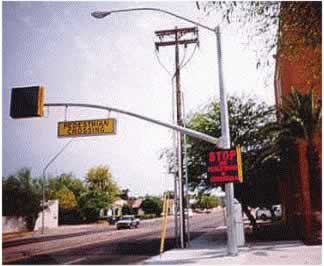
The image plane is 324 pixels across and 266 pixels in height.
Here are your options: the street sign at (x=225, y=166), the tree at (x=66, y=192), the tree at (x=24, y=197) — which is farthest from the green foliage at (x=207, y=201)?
the street sign at (x=225, y=166)

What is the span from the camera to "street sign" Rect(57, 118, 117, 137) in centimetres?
1007

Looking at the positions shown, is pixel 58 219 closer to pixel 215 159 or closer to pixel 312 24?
pixel 215 159

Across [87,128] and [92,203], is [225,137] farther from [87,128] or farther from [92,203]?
[92,203]

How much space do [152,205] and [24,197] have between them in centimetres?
619

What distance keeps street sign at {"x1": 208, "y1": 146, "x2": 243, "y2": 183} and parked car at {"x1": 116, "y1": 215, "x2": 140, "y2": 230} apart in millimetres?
18003

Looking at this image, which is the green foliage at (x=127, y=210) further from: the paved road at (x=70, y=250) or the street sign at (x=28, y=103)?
the street sign at (x=28, y=103)

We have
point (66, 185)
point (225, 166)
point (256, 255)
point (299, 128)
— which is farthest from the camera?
point (66, 185)

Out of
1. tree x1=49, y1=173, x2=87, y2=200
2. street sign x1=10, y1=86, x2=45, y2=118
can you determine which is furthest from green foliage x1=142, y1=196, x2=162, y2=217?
street sign x1=10, y1=86, x2=45, y2=118

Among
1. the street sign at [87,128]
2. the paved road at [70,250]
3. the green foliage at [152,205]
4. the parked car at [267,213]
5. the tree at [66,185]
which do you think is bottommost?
the paved road at [70,250]

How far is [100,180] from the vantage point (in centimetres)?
1661

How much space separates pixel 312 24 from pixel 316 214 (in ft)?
19.5

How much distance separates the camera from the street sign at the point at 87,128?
33.0 ft

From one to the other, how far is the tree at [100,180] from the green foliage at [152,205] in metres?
2.45

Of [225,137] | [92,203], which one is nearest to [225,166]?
[225,137]
